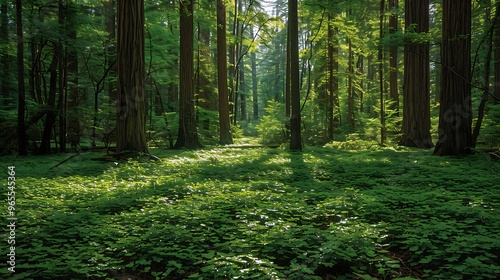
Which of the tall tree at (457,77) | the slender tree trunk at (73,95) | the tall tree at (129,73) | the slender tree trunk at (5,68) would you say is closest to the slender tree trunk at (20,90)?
the slender tree trunk at (73,95)

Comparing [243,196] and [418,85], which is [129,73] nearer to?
[243,196]

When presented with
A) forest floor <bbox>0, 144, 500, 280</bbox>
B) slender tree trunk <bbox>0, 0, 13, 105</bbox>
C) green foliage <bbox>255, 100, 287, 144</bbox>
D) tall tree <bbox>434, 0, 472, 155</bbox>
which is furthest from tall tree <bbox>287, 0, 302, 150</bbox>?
slender tree trunk <bbox>0, 0, 13, 105</bbox>

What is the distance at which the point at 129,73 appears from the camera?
862 cm

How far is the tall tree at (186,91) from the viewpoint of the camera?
12.8 m

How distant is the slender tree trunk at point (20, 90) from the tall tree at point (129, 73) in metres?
3.20

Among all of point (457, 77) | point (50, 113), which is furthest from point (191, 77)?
point (457, 77)

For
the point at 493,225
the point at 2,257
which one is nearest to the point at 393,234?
the point at 493,225

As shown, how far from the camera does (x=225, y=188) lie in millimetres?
5855

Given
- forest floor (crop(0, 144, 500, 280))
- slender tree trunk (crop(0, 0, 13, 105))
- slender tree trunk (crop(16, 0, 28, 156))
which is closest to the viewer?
forest floor (crop(0, 144, 500, 280))

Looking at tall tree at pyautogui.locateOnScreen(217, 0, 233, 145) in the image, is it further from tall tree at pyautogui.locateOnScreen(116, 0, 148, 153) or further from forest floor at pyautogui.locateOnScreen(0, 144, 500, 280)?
forest floor at pyautogui.locateOnScreen(0, 144, 500, 280)

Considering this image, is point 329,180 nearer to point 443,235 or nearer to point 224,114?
point 443,235

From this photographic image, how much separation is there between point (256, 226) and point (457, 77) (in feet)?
26.0

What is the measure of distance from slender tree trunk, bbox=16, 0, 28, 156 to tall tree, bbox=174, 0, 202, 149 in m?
5.28

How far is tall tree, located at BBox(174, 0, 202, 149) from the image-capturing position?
42.0 ft
